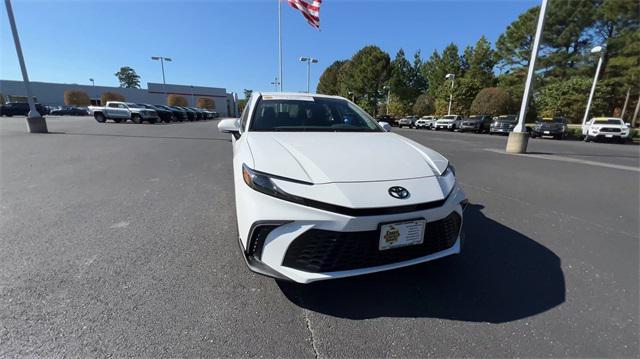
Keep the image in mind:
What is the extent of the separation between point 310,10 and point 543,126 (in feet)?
58.3

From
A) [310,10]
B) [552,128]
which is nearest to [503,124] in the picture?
[552,128]

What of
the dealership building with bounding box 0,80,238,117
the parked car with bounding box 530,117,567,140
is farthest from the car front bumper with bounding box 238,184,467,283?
the dealership building with bounding box 0,80,238,117

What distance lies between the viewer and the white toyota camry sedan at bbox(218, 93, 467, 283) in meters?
1.62

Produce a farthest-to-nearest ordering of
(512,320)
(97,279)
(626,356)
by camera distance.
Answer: (97,279) < (512,320) < (626,356)

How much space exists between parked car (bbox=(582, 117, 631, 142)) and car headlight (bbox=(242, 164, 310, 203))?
23409mm

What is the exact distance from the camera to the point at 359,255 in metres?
1.69

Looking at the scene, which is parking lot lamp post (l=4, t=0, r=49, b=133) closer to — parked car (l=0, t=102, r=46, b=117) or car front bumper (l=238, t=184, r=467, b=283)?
car front bumper (l=238, t=184, r=467, b=283)

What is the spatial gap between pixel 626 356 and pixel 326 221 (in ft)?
6.01

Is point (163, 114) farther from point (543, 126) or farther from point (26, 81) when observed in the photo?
point (543, 126)

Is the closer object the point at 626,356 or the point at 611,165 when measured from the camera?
the point at 626,356

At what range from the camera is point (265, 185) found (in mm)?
1777

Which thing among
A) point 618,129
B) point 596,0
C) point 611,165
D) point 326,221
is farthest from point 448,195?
point 596,0

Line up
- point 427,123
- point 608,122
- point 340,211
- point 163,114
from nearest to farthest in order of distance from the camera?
point 340,211
point 608,122
point 163,114
point 427,123

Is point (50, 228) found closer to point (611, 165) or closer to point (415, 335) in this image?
point (415, 335)
